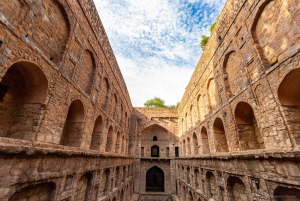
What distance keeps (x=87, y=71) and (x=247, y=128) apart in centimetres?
683

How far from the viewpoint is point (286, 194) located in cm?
357

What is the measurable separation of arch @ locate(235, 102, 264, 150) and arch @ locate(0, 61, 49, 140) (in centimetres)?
635

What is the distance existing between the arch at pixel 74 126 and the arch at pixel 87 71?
83 cm

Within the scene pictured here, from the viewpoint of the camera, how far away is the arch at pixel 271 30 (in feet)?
12.7

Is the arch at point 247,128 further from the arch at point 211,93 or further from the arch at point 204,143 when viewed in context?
the arch at point 204,143

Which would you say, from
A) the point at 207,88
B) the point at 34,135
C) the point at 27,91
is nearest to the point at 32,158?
the point at 34,135

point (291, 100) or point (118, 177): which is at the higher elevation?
point (291, 100)

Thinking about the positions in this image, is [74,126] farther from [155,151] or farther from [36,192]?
[155,151]

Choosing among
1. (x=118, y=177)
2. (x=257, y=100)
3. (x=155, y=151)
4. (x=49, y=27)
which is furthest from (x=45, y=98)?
(x=155, y=151)

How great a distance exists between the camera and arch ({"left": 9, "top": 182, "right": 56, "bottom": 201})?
10.4 ft

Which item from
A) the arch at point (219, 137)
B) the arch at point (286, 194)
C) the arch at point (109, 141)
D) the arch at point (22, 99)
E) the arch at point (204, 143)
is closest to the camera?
the arch at point (286, 194)

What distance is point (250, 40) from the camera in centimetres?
501

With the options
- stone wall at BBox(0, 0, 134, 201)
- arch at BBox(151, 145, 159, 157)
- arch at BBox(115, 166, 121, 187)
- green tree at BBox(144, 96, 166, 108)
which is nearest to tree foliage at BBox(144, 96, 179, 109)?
green tree at BBox(144, 96, 166, 108)

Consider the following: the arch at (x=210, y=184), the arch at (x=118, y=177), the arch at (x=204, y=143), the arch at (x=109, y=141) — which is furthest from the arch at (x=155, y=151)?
the arch at (x=210, y=184)
